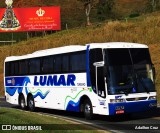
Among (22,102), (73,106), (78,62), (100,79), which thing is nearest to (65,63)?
(78,62)

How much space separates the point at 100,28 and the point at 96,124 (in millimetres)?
39739

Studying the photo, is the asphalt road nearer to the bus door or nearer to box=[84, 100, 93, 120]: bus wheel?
box=[84, 100, 93, 120]: bus wheel

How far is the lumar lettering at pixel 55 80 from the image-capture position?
2092cm

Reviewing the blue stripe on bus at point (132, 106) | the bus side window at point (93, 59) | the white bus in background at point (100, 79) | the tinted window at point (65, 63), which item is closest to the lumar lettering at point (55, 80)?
the white bus in background at point (100, 79)

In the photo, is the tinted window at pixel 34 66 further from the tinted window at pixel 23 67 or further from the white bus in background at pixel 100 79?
the white bus in background at pixel 100 79

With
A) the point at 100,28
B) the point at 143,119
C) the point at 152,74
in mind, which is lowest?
the point at 143,119

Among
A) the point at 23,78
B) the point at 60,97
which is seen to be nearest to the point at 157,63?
the point at 23,78

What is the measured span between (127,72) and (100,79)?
1131 mm

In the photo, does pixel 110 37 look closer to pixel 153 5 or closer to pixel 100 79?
pixel 153 5

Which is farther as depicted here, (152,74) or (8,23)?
(8,23)

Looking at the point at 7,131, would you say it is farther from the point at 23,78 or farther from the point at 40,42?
the point at 40,42

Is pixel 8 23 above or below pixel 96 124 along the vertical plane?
above

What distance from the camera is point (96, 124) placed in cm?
1761

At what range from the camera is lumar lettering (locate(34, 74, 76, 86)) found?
2092 centimetres
